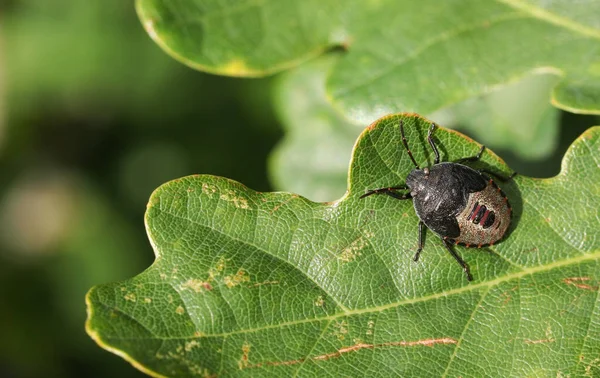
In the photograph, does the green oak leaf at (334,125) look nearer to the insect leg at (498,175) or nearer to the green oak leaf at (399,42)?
the green oak leaf at (399,42)

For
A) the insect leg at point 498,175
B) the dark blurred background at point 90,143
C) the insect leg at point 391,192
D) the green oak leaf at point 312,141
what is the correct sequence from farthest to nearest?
the dark blurred background at point 90,143
the green oak leaf at point 312,141
the insect leg at point 498,175
the insect leg at point 391,192

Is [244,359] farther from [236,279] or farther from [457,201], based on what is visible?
[457,201]

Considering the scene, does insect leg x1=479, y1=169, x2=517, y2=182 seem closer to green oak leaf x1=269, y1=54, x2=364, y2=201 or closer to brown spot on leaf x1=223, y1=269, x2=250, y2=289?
brown spot on leaf x1=223, y1=269, x2=250, y2=289

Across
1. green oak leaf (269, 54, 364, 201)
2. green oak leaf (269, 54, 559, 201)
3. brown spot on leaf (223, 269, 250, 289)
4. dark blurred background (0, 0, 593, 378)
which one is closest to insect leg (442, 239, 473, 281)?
brown spot on leaf (223, 269, 250, 289)

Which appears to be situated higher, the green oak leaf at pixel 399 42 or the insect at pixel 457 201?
the green oak leaf at pixel 399 42

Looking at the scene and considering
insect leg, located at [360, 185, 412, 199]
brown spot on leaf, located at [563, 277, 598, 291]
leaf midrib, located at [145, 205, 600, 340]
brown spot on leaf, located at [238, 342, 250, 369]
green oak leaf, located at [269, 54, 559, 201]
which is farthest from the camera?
green oak leaf, located at [269, 54, 559, 201]

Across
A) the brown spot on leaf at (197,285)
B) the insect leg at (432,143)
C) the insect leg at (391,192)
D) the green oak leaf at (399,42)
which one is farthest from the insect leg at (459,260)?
the brown spot on leaf at (197,285)
